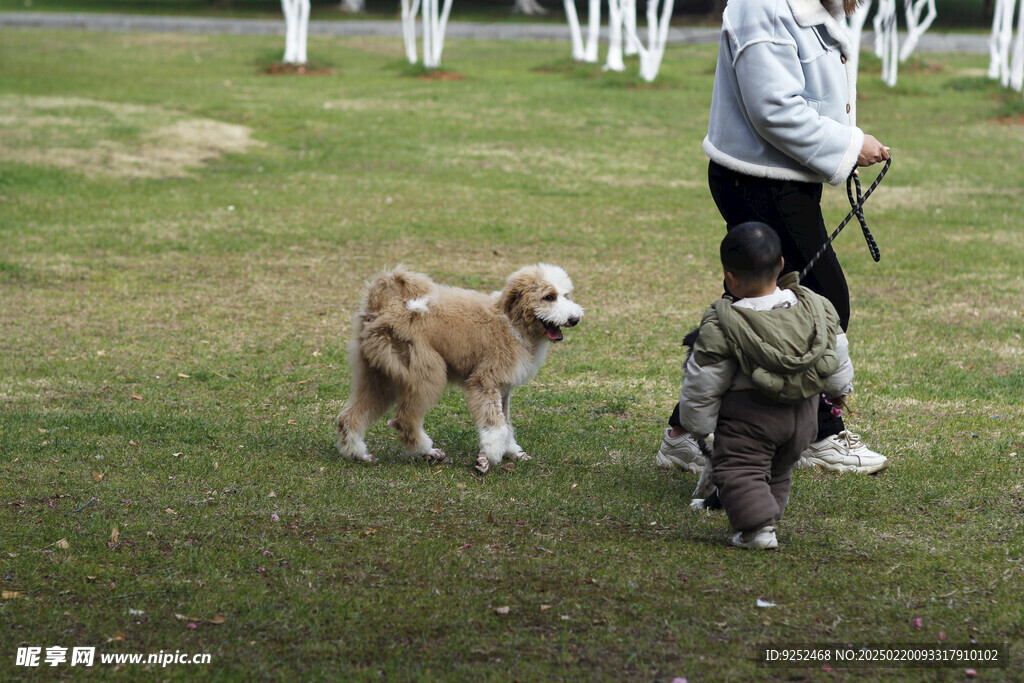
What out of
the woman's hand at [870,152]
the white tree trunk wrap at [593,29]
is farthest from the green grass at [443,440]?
the white tree trunk wrap at [593,29]

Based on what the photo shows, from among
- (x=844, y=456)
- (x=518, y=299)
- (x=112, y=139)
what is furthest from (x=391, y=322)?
(x=112, y=139)

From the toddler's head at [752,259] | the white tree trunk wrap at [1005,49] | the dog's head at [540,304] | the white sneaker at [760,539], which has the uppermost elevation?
the white tree trunk wrap at [1005,49]

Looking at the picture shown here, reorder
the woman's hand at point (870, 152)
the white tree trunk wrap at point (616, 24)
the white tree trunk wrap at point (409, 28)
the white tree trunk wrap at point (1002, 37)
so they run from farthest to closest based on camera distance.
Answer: the white tree trunk wrap at point (409, 28), the white tree trunk wrap at point (616, 24), the white tree trunk wrap at point (1002, 37), the woman's hand at point (870, 152)

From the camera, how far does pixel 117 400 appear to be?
5895mm

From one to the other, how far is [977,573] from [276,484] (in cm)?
277

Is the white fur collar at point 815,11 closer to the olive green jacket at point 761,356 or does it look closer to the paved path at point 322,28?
the olive green jacket at point 761,356

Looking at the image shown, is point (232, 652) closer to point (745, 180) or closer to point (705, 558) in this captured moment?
point (705, 558)

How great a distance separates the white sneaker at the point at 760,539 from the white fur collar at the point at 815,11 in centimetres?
192

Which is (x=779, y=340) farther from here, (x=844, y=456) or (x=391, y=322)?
(x=391, y=322)

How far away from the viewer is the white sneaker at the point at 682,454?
4.63m

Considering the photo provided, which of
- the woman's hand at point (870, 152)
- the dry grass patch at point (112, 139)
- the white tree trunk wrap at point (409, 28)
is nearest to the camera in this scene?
the woman's hand at point (870, 152)

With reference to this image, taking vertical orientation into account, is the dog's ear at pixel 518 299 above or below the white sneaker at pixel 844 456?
above

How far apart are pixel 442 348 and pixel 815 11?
82.7 inches

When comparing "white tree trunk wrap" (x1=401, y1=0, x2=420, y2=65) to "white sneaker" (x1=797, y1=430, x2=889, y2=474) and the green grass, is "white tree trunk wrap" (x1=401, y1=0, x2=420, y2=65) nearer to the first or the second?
the green grass
